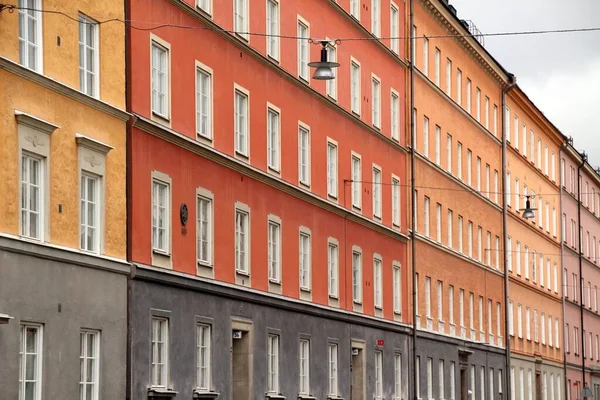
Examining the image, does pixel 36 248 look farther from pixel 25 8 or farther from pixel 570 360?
pixel 570 360

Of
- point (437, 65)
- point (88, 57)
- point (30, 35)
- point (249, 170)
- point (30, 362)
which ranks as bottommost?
point (30, 362)

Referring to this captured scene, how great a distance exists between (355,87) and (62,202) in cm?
2347

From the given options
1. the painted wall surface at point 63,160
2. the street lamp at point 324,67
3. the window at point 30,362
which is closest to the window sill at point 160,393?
the painted wall surface at point 63,160

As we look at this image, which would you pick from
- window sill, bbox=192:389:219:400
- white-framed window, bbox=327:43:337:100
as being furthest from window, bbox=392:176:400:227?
window sill, bbox=192:389:219:400

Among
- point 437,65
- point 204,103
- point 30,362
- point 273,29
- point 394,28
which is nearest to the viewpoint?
point 30,362

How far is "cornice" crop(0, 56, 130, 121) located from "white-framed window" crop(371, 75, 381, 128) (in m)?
21.8

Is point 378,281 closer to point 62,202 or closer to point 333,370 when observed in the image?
point 333,370

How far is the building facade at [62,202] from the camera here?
91.3 ft

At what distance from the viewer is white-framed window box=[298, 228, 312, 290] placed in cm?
4541

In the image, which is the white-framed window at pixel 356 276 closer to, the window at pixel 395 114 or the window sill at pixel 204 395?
the window at pixel 395 114

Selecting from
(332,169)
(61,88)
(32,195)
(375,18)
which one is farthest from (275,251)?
(32,195)

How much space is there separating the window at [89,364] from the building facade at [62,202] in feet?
0.07

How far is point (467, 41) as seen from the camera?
225ft

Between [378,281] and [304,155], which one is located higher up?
[304,155]
